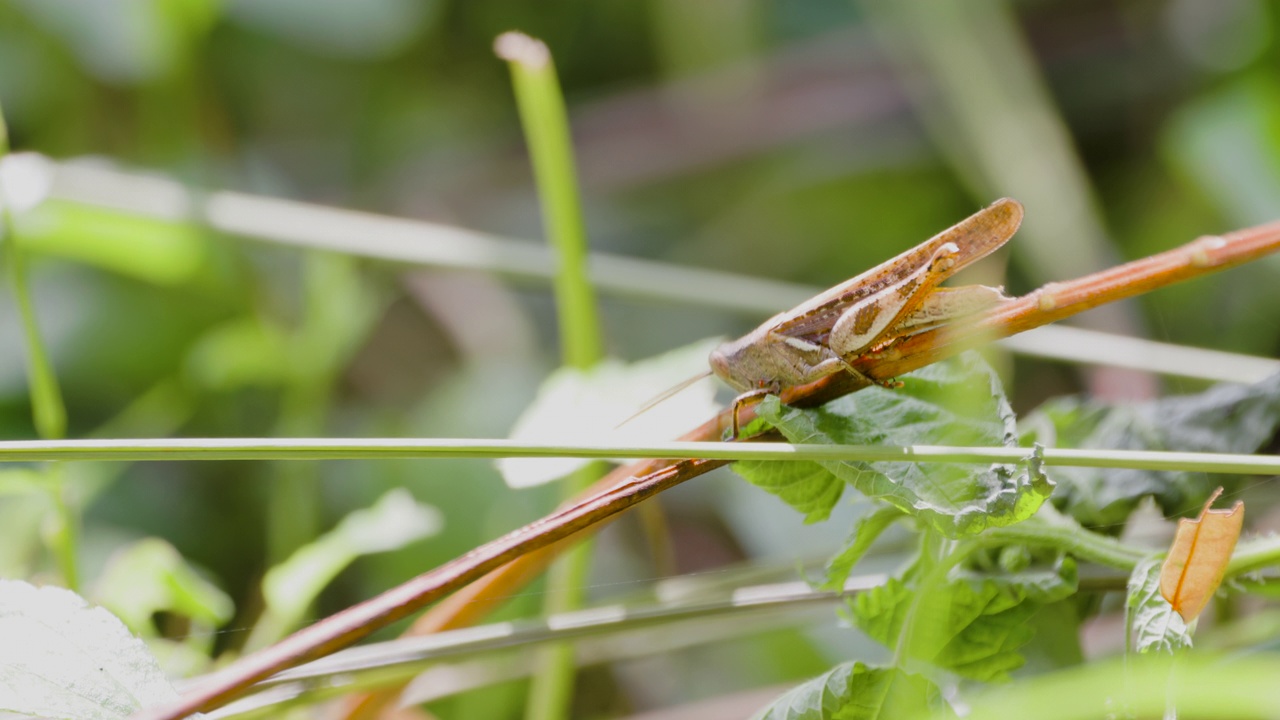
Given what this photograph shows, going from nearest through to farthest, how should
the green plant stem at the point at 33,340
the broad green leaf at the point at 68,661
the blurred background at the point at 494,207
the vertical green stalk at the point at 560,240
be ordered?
the broad green leaf at the point at 68,661, the green plant stem at the point at 33,340, the vertical green stalk at the point at 560,240, the blurred background at the point at 494,207

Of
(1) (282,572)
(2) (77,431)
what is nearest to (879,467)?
(1) (282,572)

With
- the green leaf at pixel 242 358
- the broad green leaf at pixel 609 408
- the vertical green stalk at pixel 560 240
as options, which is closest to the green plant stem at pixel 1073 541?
the broad green leaf at pixel 609 408

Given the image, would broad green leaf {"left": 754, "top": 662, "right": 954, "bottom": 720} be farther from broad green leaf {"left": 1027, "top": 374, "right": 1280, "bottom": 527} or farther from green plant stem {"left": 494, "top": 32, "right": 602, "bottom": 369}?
green plant stem {"left": 494, "top": 32, "right": 602, "bottom": 369}

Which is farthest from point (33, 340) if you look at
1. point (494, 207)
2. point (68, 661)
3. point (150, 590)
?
point (494, 207)

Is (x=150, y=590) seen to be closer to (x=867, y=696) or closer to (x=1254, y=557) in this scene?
(x=867, y=696)

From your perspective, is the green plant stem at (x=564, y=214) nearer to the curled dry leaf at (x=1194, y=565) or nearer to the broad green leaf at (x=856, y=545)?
the broad green leaf at (x=856, y=545)

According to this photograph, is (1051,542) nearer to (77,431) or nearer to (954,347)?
(954,347)

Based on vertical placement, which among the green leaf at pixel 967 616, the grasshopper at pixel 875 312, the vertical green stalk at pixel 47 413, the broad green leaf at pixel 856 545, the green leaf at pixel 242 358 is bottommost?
the green leaf at pixel 967 616
